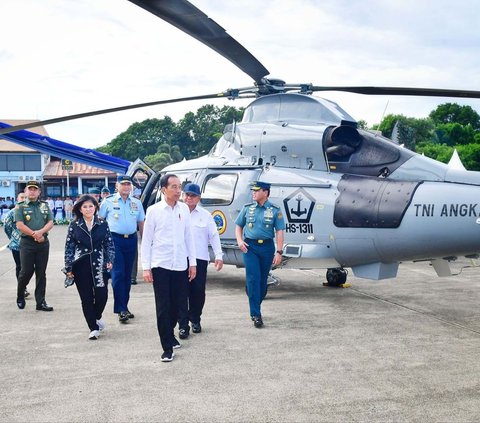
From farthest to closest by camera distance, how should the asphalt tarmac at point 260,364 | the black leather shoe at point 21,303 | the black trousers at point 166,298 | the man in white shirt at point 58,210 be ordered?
1. the man in white shirt at point 58,210
2. the black leather shoe at point 21,303
3. the black trousers at point 166,298
4. the asphalt tarmac at point 260,364

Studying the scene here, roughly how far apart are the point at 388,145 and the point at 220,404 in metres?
4.69

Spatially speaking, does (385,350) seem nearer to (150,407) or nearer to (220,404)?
(220,404)

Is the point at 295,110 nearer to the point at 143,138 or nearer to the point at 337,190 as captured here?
the point at 337,190

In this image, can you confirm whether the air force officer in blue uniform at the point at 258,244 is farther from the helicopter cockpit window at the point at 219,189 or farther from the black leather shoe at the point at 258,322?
the helicopter cockpit window at the point at 219,189

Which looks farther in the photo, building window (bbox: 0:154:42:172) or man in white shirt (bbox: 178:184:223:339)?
building window (bbox: 0:154:42:172)

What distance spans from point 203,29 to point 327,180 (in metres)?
2.74

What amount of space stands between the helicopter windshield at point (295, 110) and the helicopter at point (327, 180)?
2 centimetres

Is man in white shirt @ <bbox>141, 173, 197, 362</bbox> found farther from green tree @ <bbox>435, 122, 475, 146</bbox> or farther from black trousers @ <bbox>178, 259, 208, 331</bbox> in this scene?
green tree @ <bbox>435, 122, 475, 146</bbox>

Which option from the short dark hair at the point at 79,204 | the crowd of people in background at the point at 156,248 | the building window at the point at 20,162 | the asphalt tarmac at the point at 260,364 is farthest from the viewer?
the building window at the point at 20,162

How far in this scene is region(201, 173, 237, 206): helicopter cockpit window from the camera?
8484 millimetres

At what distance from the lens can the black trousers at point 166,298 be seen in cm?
504

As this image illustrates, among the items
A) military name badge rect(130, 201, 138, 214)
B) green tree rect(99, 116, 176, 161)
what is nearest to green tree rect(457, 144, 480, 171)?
military name badge rect(130, 201, 138, 214)

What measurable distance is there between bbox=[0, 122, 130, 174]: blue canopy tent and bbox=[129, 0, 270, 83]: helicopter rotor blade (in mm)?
14352

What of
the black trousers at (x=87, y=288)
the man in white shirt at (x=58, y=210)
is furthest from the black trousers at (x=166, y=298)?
the man in white shirt at (x=58, y=210)
